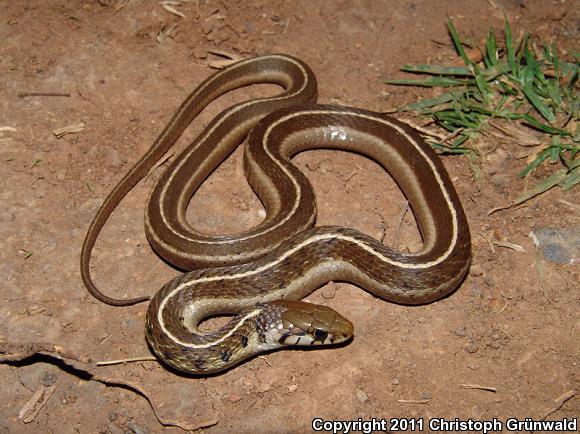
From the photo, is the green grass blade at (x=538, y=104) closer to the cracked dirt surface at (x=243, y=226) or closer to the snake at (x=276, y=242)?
the cracked dirt surface at (x=243, y=226)

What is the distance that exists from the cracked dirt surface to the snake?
27 cm

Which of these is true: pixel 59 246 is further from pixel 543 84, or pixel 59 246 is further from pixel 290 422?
pixel 543 84

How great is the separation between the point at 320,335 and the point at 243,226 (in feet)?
6.21

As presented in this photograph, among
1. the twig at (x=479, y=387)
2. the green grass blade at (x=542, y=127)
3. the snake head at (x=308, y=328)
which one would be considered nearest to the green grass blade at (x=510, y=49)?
the green grass blade at (x=542, y=127)

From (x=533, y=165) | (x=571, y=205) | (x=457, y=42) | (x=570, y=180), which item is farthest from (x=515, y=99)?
(x=571, y=205)

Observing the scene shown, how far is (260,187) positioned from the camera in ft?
23.4

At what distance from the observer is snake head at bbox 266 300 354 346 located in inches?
227

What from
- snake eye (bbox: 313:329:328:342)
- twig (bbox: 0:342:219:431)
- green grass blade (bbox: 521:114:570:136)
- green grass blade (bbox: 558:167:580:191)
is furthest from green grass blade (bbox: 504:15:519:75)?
twig (bbox: 0:342:219:431)

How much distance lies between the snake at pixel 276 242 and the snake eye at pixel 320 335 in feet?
0.05

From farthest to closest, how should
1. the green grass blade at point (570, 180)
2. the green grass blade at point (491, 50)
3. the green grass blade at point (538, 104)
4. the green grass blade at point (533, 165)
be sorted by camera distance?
the green grass blade at point (491, 50) → the green grass blade at point (538, 104) → the green grass blade at point (533, 165) → the green grass blade at point (570, 180)

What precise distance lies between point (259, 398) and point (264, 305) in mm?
938

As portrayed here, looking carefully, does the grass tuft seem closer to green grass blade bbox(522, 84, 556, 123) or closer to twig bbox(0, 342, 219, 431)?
green grass blade bbox(522, 84, 556, 123)

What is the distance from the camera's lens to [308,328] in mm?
5766

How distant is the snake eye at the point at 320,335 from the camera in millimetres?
5766
